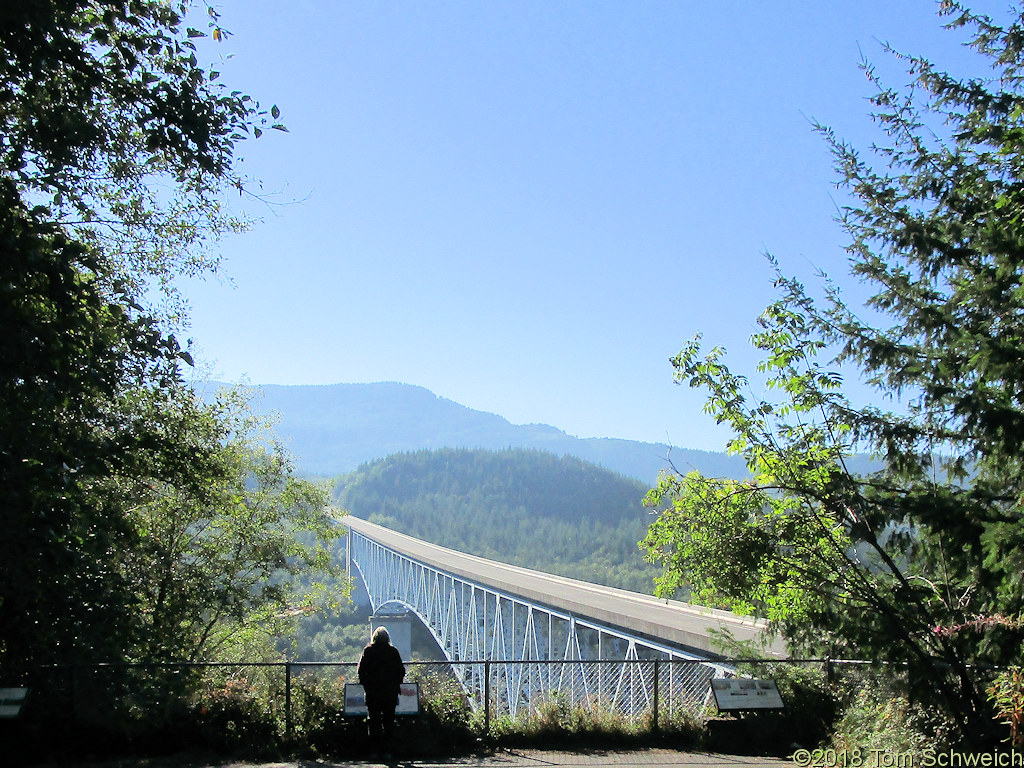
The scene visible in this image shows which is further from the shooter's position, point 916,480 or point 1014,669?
point 916,480

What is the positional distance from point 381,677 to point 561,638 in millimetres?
26215

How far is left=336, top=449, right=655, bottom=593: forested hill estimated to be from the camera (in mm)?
107438

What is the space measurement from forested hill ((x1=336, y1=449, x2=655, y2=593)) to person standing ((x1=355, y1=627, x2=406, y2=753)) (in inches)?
2648

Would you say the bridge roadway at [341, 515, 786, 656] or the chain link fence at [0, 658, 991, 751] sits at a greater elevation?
the chain link fence at [0, 658, 991, 751]

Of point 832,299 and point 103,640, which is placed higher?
point 832,299

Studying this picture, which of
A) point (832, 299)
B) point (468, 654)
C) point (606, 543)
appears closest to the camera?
point (832, 299)

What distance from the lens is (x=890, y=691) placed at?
734 cm

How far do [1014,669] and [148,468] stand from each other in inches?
319

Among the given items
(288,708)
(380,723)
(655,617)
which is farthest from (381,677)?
(655,617)

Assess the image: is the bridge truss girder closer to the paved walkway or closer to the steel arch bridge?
the steel arch bridge

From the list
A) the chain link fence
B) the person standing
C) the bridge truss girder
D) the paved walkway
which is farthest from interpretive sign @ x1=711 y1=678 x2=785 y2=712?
the person standing

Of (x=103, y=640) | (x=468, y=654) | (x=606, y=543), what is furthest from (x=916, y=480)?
(x=606, y=543)

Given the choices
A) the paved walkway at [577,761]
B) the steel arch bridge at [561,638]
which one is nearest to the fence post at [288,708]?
the paved walkway at [577,761]

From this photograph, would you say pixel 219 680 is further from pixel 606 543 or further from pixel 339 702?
pixel 606 543
